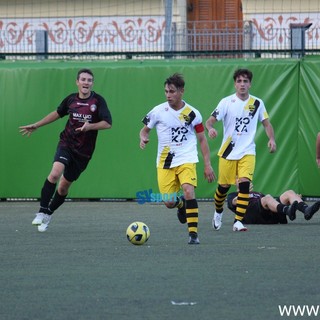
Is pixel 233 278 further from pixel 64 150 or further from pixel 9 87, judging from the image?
pixel 9 87

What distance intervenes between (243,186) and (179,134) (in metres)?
1.35

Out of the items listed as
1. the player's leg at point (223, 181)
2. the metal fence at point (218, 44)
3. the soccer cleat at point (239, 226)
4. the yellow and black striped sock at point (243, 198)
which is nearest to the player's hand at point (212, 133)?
the player's leg at point (223, 181)

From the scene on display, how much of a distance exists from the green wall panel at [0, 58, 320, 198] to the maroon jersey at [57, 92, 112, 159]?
5234 millimetres

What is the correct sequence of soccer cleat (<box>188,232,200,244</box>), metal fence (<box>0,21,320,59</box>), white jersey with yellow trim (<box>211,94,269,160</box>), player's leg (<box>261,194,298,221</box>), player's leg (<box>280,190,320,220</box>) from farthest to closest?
metal fence (<box>0,21,320,59</box>) < player's leg (<box>261,194,298,221</box>) < white jersey with yellow trim (<box>211,94,269,160</box>) < player's leg (<box>280,190,320,220</box>) < soccer cleat (<box>188,232,200,244</box>)

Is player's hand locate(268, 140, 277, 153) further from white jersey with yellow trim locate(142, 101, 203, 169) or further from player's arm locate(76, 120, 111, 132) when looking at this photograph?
player's arm locate(76, 120, 111, 132)

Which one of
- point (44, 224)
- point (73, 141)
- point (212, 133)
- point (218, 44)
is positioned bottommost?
point (44, 224)

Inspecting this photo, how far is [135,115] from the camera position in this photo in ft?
64.8

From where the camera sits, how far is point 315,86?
19203mm

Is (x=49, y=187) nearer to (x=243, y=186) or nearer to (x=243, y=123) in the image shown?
(x=243, y=186)

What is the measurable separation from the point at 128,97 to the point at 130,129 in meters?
0.56

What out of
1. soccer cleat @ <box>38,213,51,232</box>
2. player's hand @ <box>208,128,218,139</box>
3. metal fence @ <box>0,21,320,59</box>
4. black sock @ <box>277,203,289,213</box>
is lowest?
soccer cleat @ <box>38,213,51,232</box>

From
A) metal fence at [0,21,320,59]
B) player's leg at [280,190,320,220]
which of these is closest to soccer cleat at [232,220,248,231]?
player's leg at [280,190,320,220]

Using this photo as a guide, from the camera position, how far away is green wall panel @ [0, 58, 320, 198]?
761 inches

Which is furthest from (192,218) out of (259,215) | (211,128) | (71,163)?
(259,215)
